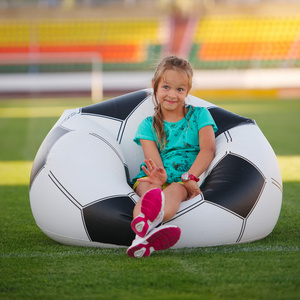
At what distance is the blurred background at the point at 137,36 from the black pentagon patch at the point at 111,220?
15.0 metres

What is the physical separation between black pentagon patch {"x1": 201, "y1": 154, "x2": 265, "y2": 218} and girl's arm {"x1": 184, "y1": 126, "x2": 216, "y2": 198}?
0.06 meters

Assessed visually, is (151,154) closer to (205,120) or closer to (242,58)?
(205,120)

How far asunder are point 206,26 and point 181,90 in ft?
60.2

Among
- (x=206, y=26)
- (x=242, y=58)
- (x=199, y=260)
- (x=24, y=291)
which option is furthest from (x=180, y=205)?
(x=206, y=26)

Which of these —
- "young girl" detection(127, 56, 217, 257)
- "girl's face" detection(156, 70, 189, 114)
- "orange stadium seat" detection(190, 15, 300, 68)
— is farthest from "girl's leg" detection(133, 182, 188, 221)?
"orange stadium seat" detection(190, 15, 300, 68)

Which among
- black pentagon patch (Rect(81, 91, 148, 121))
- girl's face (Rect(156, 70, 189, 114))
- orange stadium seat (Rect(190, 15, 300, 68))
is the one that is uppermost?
girl's face (Rect(156, 70, 189, 114))

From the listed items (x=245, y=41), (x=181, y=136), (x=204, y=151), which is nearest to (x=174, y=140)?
(x=181, y=136)

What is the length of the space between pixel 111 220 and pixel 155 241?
0.28 meters

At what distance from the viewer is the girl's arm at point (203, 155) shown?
2779mm

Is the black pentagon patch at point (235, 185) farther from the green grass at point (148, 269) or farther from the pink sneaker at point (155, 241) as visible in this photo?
the pink sneaker at point (155, 241)

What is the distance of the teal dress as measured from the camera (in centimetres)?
303

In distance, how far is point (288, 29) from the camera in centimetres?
2047

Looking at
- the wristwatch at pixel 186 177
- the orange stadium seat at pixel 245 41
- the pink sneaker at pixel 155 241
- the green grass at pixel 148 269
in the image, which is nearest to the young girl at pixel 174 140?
the wristwatch at pixel 186 177

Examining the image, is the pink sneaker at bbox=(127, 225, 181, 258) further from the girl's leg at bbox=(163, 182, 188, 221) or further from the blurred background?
the blurred background
